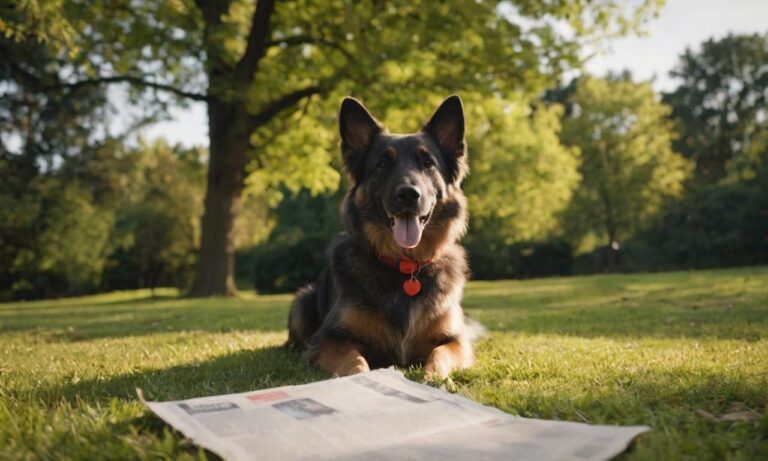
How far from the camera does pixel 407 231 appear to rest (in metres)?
4.56

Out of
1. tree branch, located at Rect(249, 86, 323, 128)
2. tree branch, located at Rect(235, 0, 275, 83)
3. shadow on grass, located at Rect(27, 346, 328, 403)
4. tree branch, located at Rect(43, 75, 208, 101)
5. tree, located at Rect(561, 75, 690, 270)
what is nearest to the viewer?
shadow on grass, located at Rect(27, 346, 328, 403)

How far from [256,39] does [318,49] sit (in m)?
1.70

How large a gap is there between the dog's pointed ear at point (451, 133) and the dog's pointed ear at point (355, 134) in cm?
52

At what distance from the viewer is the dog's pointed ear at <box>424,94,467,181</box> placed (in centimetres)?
513

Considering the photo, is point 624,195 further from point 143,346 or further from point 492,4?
point 143,346

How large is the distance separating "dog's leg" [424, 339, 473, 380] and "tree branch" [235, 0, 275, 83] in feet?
40.1

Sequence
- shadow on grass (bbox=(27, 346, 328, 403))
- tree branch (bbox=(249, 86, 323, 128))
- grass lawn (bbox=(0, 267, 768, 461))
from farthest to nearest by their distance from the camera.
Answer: tree branch (bbox=(249, 86, 323, 128)) < shadow on grass (bbox=(27, 346, 328, 403)) < grass lawn (bbox=(0, 267, 768, 461))

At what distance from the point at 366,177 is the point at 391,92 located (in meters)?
8.96

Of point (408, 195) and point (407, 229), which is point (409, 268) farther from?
point (408, 195)

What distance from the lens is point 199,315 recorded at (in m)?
10.5

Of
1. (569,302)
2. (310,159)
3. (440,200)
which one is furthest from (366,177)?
(310,159)

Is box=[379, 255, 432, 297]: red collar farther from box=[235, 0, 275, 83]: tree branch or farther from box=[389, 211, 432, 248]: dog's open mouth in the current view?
box=[235, 0, 275, 83]: tree branch

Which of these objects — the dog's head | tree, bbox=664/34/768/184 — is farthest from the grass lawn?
tree, bbox=664/34/768/184

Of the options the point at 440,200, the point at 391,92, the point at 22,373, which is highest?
the point at 391,92
